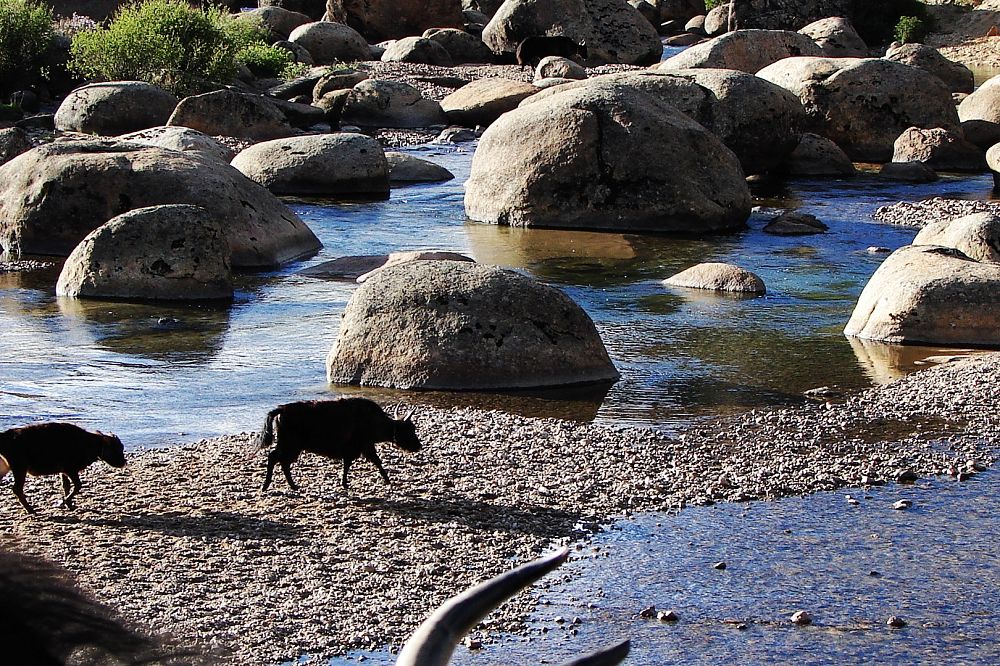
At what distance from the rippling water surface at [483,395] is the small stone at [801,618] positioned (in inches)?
116

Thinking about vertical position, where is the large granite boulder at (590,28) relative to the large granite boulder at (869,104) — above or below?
above

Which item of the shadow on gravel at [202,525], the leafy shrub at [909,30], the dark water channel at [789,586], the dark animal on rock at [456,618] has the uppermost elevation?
the leafy shrub at [909,30]

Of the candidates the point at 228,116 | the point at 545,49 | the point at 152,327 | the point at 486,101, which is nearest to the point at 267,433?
the point at 152,327

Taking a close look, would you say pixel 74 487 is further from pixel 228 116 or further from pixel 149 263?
pixel 228 116

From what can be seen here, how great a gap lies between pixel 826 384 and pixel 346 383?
3177 millimetres

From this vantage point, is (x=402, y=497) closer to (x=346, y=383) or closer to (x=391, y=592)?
(x=391, y=592)

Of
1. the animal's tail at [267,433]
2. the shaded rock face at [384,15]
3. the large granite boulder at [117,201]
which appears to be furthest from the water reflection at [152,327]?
the shaded rock face at [384,15]

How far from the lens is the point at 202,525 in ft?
20.9

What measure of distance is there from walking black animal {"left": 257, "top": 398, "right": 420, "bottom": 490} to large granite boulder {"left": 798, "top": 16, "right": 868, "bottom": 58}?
27850 mm

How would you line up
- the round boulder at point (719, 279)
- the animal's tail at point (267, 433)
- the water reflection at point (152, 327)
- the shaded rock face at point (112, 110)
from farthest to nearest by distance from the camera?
1. the shaded rock face at point (112, 110)
2. the round boulder at point (719, 279)
3. the water reflection at point (152, 327)
4. the animal's tail at point (267, 433)

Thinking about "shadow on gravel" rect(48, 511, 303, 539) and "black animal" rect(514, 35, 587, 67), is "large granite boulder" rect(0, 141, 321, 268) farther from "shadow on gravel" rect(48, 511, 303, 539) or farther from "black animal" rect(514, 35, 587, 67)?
"black animal" rect(514, 35, 587, 67)

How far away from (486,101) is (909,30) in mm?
23900

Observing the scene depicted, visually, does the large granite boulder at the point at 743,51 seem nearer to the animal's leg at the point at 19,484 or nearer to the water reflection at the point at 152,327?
the water reflection at the point at 152,327

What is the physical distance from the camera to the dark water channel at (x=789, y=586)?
5281mm
